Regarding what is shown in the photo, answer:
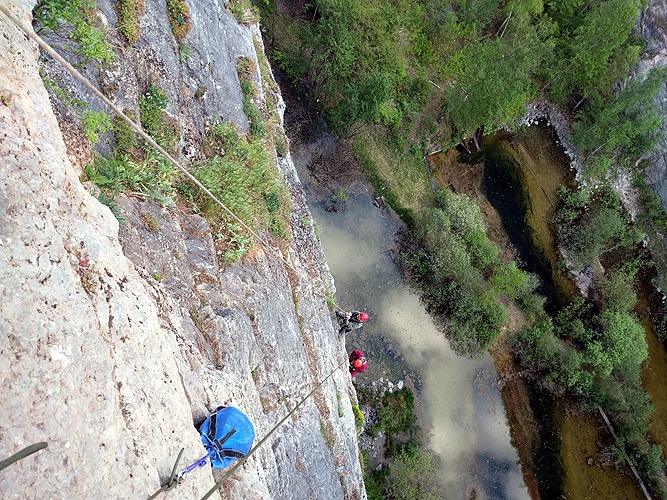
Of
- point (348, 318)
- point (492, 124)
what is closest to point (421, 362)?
point (348, 318)

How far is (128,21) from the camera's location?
959 cm

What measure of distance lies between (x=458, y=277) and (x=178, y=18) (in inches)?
567

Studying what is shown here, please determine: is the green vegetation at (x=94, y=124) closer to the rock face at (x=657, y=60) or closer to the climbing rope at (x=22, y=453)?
the climbing rope at (x=22, y=453)

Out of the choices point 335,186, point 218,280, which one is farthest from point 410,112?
point 218,280

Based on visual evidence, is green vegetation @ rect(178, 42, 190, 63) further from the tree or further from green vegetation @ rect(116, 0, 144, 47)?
the tree

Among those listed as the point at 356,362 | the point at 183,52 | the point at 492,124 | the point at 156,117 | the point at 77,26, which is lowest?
the point at 356,362

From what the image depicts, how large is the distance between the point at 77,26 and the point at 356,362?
12.8m

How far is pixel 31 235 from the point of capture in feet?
Result: 16.2

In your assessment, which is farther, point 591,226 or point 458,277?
point 591,226

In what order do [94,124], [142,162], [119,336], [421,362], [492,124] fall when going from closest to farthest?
1. [119,336]
2. [94,124]
3. [142,162]
4. [421,362]
5. [492,124]

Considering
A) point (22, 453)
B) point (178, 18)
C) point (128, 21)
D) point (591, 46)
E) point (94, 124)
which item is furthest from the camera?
point (591, 46)

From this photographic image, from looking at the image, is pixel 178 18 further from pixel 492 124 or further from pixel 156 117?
pixel 492 124

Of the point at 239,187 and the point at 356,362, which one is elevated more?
the point at 239,187

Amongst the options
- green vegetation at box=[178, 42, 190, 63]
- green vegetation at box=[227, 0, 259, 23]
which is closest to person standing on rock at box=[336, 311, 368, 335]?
green vegetation at box=[178, 42, 190, 63]
